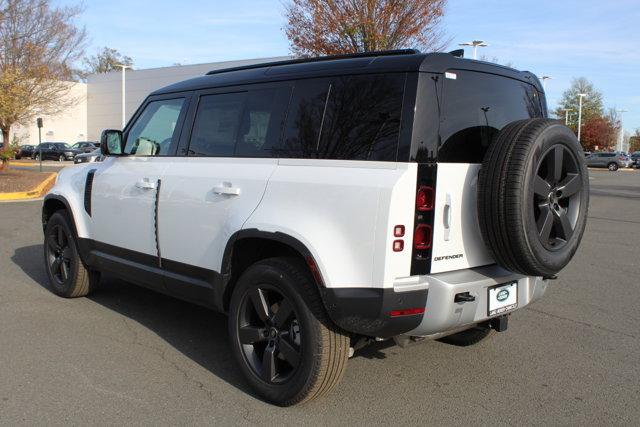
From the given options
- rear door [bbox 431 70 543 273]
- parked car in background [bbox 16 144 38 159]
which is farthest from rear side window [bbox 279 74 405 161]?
parked car in background [bbox 16 144 38 159]

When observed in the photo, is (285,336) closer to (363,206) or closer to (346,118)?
(363,206)

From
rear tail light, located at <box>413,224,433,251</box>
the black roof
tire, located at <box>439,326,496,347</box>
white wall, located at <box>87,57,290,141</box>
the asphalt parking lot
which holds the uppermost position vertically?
white wall, located at <box>87,57,290,141</box>

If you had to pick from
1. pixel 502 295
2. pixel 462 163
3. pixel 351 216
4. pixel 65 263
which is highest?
pixel 462 163

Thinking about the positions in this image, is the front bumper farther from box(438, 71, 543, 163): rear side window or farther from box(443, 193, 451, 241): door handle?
box(438, 71, 543, 163): rear side window

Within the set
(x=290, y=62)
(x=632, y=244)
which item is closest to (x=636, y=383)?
(x=290, y=62)

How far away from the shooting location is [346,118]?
3.29 m

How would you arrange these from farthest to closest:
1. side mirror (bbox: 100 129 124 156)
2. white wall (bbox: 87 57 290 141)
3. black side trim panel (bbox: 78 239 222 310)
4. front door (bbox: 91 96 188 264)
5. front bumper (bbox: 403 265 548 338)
Result: 1. white wall (bbox: 87 57 290 141)
2. side mirror (bbox: 100 129 124 156)
3. front door (bbox: 91 96 188 264)
4. black side trim panel (bbox: 78 239 222 310)
5. front bumper (bbox: 403 265 548 338)

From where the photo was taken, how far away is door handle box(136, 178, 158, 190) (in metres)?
4.39

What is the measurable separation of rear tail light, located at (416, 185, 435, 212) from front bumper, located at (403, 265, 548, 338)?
38cm

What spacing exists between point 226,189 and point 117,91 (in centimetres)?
5493

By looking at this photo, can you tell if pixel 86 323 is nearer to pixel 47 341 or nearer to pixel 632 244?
pixel 47 341

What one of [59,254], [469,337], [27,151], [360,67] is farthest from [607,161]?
[360,67]

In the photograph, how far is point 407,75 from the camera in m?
3.09

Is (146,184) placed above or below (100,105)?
below
